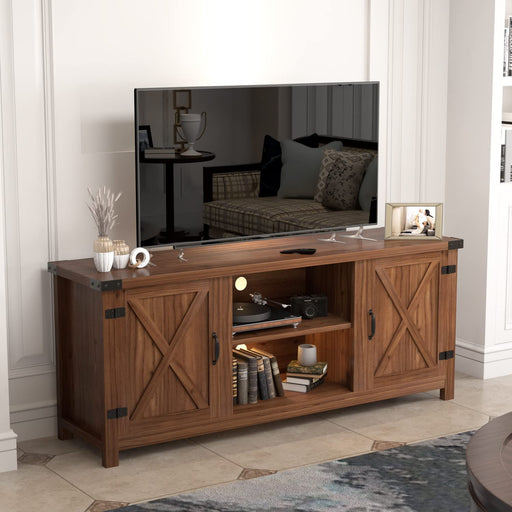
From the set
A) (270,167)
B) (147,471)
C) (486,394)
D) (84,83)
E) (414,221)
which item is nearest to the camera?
(147,471)

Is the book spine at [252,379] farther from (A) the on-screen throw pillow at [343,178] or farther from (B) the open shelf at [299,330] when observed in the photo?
(A) the on-screen throw pillow at [343,178]

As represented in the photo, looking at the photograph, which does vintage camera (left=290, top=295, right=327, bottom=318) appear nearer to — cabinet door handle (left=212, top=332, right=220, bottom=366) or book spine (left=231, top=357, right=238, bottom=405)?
book spine (left=231, top=357, right=238, bottom=405)

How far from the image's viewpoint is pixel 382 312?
421 cm

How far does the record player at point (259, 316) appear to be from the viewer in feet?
13.0

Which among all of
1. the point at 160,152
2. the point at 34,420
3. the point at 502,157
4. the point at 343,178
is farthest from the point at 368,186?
the point at 34,420

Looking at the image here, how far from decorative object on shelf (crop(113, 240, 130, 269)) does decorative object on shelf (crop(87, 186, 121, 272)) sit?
0.03m

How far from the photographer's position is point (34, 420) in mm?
3973

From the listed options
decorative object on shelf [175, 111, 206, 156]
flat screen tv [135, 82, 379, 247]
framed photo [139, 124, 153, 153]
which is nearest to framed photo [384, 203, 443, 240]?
flat screen tv [135, 82, 379, 247]

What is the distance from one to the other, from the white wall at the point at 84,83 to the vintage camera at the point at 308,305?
762 millimetres

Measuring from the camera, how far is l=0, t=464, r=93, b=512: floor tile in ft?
11.0

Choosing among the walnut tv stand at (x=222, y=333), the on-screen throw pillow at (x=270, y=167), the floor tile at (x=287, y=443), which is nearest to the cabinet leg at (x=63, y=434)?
the walnut tv stand at (x=222, y=333)

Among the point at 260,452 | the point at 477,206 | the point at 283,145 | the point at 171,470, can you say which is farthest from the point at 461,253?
the point at 171,470

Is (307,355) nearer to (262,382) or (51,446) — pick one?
(262,382)

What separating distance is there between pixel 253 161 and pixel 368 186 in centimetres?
64
